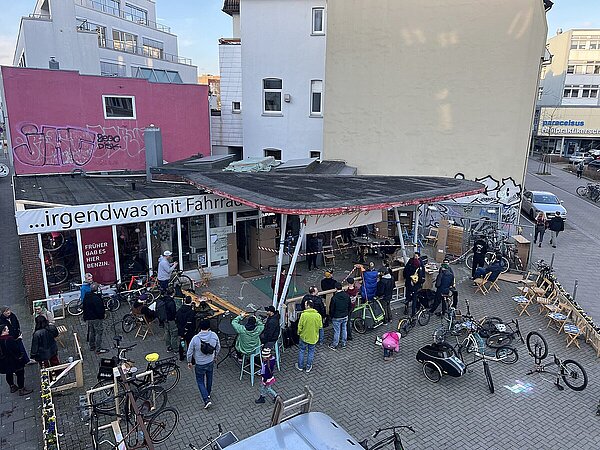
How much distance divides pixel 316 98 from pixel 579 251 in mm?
14391

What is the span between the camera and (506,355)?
32.9 feet

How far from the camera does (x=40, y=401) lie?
8.33 metres

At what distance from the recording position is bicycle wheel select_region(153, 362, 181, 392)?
829cm

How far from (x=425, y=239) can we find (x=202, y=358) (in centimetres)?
1362

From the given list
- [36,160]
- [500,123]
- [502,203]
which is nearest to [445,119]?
[500,123]

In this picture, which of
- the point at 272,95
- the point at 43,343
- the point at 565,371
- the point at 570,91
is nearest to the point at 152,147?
the point at 272,95

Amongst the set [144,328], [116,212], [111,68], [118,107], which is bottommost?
[144,328]

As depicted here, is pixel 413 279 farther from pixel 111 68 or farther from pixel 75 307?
pixel 111 68

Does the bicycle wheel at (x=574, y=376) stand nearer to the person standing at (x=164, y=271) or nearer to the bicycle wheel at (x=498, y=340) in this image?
the bicycle wheel at (x=498, y=340)

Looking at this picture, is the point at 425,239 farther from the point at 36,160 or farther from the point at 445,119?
the point at 36,160

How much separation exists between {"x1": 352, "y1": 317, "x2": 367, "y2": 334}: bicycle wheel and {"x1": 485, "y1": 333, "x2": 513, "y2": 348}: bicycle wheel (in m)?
2.95

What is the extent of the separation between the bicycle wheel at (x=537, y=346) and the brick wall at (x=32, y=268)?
12.5 metres

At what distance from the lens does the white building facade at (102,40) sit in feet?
116

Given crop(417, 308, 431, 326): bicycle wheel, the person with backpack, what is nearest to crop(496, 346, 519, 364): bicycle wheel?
crop(417, 308, 431, 326): bicycle wheel
